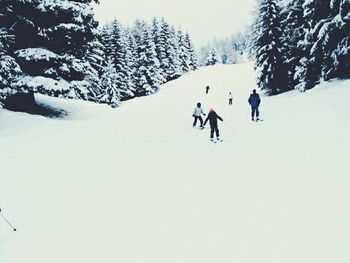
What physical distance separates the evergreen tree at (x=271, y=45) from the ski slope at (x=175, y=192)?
14.6m

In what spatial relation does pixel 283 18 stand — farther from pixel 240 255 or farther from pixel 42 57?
pixel 240 255

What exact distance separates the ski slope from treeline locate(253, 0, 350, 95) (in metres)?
4.23

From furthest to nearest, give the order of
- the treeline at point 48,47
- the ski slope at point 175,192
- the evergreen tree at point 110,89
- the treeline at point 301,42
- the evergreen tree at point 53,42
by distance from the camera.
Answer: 1. the evergreen tree at point 110,89
2. the treeline at point 301,42
3. the evergreen tree at point 53,42
4. the treeline at point 48,47
5. the ski slope at point 175,192

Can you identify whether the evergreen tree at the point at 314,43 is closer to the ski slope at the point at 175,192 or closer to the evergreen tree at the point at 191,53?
the ski slope at the point at 175,192

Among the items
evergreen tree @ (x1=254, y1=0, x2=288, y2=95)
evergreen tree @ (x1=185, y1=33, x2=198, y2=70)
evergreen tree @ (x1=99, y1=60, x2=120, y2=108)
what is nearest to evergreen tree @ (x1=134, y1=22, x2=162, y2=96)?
evergreen tree @ (x1=99, y1=60, x2=120, y2=108)

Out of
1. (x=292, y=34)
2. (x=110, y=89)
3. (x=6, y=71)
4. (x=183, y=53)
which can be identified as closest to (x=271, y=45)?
(x=292, y=34)

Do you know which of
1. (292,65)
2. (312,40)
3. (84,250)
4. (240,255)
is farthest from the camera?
(292,65)

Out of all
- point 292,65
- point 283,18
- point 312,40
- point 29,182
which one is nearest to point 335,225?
point 29,182

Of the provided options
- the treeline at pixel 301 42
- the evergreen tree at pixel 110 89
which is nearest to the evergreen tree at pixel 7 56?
the treeline at pixel 301 42

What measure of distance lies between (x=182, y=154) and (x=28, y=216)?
6.17 m

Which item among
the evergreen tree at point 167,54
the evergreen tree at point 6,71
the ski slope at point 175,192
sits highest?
the evergreen tree at point 167,54

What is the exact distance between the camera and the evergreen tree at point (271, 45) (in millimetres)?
31031

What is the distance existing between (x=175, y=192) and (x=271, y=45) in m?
24.9

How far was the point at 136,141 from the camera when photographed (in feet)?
50.3
